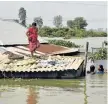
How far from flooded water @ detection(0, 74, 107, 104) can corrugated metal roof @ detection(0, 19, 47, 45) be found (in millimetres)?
5936

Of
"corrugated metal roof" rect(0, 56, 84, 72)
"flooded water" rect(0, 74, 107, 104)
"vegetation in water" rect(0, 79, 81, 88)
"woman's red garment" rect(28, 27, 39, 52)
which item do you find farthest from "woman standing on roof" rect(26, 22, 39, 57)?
"flooded water" rect(0, 74, 107, 104)

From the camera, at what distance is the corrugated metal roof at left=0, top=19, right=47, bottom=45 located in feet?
56.1

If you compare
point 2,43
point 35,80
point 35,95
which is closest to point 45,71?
point 35,80

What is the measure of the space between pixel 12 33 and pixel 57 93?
30.2 feet

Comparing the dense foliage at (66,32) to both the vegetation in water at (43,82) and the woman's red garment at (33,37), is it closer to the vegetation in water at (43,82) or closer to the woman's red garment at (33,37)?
the woman's red garment at (33,37)

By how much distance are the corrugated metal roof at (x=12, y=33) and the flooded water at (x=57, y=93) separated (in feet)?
19.5

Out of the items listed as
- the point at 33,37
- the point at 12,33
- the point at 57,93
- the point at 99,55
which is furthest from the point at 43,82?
the point at 12,33

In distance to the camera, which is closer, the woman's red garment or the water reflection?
the water reflection

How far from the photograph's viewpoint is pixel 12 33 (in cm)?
1788

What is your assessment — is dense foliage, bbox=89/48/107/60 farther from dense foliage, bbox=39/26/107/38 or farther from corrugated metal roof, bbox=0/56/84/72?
dense foliage, bbox=39/26/107/38

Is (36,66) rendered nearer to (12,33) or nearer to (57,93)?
(57,93)

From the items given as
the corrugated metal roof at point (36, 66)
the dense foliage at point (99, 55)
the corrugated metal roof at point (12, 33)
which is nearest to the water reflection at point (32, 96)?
the corrugated metal roof at point (36, 66)

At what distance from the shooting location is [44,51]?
15.5m

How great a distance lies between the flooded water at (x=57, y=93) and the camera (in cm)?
802
